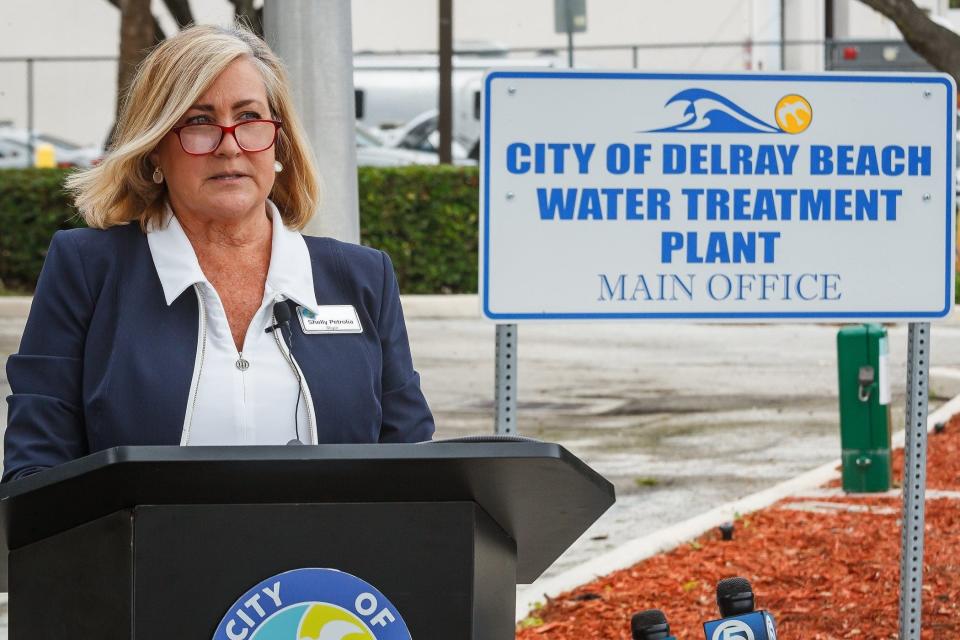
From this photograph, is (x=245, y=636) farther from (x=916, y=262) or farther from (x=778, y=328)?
(x=778, y=328)

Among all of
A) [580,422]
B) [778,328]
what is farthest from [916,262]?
[778,328]

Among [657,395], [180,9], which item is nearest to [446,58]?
[180,9]

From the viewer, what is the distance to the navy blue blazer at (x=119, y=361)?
8.34ft

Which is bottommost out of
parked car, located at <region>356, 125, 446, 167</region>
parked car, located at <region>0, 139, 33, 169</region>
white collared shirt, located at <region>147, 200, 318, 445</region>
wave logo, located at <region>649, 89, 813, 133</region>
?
white collared shirt, located at <region>147, 200, 318, 445</region>

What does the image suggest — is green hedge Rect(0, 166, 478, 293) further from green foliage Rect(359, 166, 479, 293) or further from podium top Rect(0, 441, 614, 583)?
podium top Rect(0, 441, 614, 583)

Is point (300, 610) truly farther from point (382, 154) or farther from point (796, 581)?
point (382, 154)

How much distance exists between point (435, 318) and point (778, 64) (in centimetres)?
1250

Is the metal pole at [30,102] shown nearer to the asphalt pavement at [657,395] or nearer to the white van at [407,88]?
the white van at [407,88]

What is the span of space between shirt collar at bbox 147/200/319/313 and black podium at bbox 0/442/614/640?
62cm

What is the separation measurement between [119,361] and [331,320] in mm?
368

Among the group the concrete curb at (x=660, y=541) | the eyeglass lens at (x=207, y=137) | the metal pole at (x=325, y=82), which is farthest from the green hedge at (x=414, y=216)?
the eyeglass lens at (x=207, y=137)

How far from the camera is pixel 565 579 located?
18.9 feet

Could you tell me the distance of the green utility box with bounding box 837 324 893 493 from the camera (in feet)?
24.0

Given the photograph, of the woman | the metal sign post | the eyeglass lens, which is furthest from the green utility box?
the eyeglass lens
